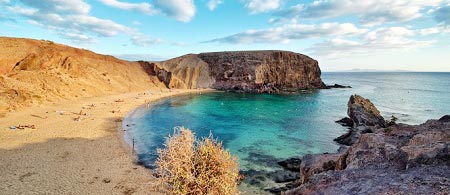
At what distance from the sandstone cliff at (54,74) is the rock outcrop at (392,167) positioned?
174 ft

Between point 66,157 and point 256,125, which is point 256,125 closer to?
point 256,125

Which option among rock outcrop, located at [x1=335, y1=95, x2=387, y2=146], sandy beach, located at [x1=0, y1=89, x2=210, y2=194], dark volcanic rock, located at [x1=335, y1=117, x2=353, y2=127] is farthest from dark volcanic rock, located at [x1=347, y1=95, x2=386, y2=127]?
sandy beach, located at [x1=0, y1=89, x2=210, y2=194]

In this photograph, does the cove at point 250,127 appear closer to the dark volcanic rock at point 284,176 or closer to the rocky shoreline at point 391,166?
the dark volcanic rock at point 284,176

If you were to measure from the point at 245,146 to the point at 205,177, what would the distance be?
2057 cm

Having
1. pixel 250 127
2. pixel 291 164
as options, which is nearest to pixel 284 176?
pixel 291 164

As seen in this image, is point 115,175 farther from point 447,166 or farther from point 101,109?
point 101,109

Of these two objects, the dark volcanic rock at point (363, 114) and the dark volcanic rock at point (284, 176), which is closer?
the dark volcanic rock at point (284, 176)

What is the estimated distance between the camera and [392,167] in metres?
12.1

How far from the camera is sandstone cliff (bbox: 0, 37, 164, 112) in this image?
2099 inches

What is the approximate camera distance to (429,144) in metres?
12.3

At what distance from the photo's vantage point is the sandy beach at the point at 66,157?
21.3 m

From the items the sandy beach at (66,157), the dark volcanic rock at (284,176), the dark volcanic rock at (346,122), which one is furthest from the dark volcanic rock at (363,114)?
the sandy beach at (66,157)

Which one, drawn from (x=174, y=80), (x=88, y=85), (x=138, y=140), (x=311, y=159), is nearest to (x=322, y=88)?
(x=174, y=80)

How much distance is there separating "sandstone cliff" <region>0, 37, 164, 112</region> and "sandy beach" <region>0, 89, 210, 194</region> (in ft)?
30.5
